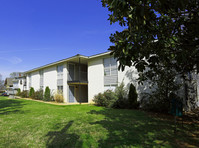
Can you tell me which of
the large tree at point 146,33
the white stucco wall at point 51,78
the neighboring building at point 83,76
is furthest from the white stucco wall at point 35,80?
the large tree at point 146,33

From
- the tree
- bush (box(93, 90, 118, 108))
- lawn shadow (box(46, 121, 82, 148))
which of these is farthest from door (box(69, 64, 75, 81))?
the tree

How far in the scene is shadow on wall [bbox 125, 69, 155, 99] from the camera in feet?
37.8

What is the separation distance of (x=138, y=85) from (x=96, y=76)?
569 cm

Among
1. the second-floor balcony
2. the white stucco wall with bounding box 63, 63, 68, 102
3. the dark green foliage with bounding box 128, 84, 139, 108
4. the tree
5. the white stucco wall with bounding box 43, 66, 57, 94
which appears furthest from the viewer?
the white stucco wall with bounding box 43, 66, 57, 94

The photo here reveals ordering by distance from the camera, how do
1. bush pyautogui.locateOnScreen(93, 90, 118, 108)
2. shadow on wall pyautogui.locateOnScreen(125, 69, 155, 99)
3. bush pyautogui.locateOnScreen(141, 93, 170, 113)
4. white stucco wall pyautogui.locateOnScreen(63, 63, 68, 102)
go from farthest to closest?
white stucco wall pyautogui.locateOnScreen(63, 63, 68, 102) → bush pyautogui.locateOnScreen(93, 90, 118, 108) → shadow on wall pyautogui.locateOnScreen(125, 69, 155, 99) → bush pyautogui.locateOnScreen(141, 93, 170, 113)

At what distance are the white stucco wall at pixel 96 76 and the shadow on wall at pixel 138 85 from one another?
3.62 metres

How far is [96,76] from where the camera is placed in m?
16.1

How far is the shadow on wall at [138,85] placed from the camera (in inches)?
454

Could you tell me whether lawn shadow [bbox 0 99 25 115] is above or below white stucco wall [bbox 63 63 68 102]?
below

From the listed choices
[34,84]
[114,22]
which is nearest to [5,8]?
[114,22]

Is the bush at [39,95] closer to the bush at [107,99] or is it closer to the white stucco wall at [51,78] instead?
the white stucco wall at [51,78]

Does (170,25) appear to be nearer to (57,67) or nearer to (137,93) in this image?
(137,93)

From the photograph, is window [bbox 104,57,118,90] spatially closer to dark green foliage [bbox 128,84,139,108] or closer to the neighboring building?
the neighboring building

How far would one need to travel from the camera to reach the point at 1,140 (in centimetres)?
437
